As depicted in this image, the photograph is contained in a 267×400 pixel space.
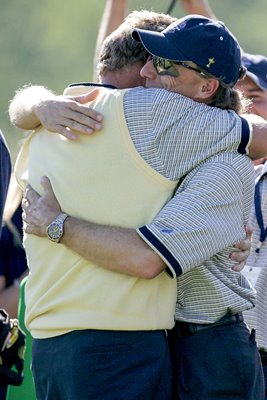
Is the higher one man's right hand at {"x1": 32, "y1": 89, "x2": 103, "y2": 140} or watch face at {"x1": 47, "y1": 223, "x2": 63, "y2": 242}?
man's right hand at {"x1": 32, "y1": 89, "x2": 103, "y2": 140}

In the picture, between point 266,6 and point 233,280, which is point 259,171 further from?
point 266,6

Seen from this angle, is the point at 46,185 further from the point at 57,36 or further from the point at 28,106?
the point at 57,36

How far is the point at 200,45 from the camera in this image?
4.49 meters

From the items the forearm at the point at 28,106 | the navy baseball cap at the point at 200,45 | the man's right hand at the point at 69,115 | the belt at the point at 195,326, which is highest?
the navy baseball cap at the point at 200,45

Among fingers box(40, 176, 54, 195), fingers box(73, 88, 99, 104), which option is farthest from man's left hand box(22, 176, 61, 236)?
fingers box(73, 88, 99, 104)

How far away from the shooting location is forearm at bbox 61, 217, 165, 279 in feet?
13.8

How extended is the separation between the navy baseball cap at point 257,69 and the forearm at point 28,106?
6.82ft

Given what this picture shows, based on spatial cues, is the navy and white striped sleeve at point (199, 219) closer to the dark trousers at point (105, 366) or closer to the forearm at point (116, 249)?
the forearm at point (116, 249)

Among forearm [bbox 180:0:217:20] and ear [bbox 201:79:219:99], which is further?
forearm [bbox 180:0:217:20]

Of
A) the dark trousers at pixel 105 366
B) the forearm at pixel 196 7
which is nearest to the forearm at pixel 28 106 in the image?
the dark trousers at pixel 105 366

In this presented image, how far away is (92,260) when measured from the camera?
14.0ft

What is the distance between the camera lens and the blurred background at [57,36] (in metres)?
23.6

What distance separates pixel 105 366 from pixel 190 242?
1.64ft

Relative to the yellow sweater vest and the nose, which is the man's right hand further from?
the nose
